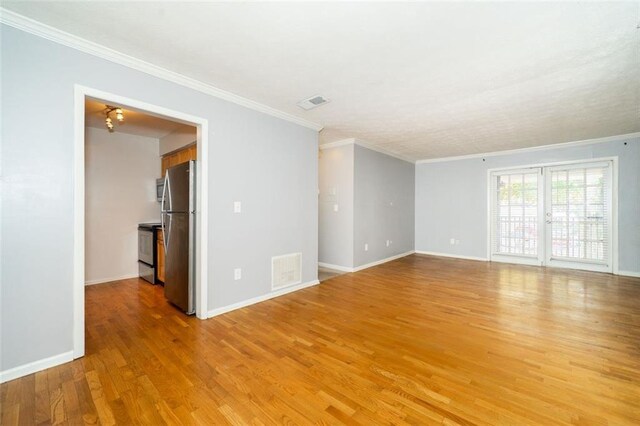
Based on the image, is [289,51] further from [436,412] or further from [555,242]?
[555,242]

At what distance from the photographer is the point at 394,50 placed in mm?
2225

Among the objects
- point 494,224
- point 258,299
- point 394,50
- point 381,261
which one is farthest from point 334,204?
point 494,224

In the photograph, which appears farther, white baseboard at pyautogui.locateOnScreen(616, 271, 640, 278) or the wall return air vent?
white baseboard at pyautogui.locateOnScreen(616, 271, 640, 278)

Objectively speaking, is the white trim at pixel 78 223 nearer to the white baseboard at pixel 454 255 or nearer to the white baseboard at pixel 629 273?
the white baseboard at pixel 454 255

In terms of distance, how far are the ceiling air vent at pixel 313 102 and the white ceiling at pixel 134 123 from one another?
6.81ft

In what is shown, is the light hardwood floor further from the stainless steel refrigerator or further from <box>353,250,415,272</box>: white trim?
<box>353,250,415,272</box>: white trim

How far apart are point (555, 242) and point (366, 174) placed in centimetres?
419

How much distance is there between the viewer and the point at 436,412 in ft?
5.23

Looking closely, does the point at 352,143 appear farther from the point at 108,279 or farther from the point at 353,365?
the point at 108,279

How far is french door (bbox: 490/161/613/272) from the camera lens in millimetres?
5094

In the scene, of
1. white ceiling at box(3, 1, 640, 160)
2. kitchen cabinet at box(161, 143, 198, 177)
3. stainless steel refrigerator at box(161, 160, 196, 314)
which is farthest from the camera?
kitchen cabinet at box(161, 143, 198, 177)

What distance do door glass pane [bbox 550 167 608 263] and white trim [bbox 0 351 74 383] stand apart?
773cm

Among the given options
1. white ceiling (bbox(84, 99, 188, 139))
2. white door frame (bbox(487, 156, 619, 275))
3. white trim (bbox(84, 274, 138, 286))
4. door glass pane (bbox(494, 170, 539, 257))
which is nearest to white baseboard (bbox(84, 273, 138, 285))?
white trim (bbox(84, 274, 138, 286))

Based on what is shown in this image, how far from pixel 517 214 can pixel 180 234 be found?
264 inches
